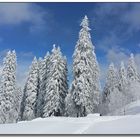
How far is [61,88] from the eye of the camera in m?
38.9

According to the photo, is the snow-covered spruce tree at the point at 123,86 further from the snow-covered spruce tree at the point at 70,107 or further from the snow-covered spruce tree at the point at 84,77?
the snow-covered spruce tree at the point at 70,107

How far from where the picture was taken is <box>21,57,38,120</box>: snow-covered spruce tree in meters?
44.0

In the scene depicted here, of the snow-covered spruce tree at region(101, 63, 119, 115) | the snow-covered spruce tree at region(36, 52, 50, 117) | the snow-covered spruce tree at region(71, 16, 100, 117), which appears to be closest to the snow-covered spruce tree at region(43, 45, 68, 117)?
the snow-covered spruce tree at region(71, 16, 100, 117)

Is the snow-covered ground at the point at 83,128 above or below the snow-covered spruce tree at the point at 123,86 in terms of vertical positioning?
below

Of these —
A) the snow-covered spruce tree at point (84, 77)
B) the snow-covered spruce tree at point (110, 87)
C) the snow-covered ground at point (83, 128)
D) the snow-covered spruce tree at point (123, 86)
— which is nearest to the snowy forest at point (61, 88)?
the snow-covered spruce tree at point (84, 77)

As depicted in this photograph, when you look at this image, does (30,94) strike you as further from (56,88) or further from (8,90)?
(56,88)

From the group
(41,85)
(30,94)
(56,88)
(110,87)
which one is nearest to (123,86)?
(110,87)

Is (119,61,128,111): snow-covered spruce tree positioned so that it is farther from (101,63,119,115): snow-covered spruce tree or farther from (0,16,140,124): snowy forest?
(101,63,119,115): snow-covered spruce tree

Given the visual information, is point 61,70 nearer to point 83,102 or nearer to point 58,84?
point 58,84

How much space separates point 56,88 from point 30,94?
7.44 meters

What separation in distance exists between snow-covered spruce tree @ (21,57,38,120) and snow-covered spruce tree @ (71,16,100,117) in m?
9.25

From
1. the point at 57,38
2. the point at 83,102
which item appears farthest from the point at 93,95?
the point at 57,38

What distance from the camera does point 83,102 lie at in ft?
112

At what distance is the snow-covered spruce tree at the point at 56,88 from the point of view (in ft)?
121
